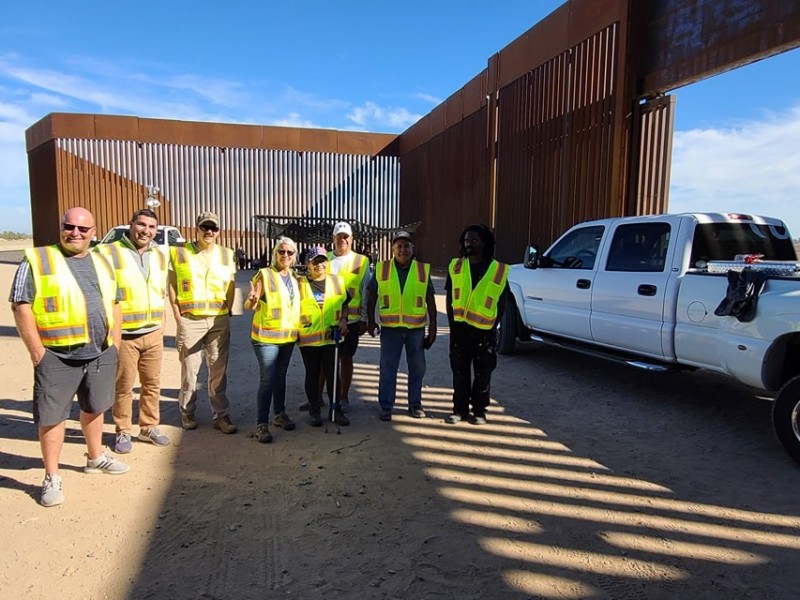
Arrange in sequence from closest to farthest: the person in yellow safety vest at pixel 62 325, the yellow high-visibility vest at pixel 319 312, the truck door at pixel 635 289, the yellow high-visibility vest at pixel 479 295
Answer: the person in yellow safety vest at pixel 62 325
the yellow high-visibility vest at pixel 319 312
the yellow high-visibility vest at pixel 479 295
the truck door at pixel 635 289

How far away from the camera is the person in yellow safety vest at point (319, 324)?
188 inches

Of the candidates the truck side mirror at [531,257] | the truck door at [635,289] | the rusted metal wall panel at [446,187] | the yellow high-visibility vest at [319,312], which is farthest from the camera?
the rusted metal wall panel at [446,187]

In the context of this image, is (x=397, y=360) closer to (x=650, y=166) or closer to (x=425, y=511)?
(x=425, y=511)

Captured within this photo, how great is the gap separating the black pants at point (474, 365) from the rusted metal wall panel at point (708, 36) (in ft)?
19.7

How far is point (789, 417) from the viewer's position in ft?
13.5

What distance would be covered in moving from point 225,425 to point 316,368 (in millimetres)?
896

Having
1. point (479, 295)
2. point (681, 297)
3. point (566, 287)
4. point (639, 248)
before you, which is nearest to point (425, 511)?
point (479, 295)

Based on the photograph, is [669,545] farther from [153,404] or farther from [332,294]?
[153,404]

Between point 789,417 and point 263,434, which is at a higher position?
point 789,417

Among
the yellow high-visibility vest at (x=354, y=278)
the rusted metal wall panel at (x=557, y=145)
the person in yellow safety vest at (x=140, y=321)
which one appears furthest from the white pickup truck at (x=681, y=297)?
the person in yellow safety vest at (x=140, y=321)

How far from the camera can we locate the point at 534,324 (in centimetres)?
748

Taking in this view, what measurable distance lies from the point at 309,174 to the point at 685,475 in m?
20.9

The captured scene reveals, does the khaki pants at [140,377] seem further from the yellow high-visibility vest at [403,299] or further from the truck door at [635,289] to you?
the truck door at [635,289]

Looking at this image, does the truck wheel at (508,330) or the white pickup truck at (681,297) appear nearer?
the white pickup truck at (681,297)
